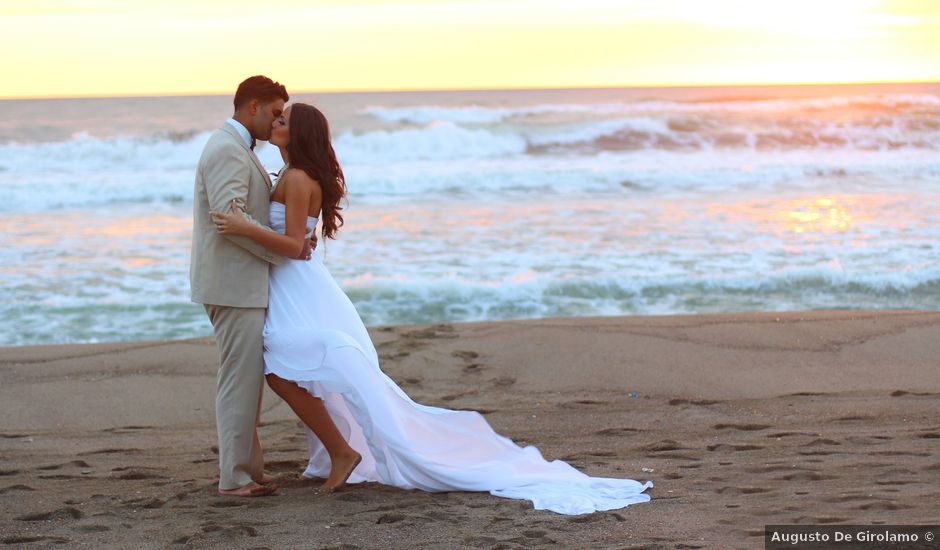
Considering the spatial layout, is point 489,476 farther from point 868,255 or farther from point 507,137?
point 507,137

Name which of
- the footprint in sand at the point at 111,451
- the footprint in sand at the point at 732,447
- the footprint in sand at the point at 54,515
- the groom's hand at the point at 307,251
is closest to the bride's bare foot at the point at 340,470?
the groom's hand at the point at 307,251

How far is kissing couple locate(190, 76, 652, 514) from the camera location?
4.49 metres

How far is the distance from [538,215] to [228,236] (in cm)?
1220

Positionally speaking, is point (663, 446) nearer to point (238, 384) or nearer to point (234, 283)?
point (238, 384)

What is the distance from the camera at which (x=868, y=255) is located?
12133mm

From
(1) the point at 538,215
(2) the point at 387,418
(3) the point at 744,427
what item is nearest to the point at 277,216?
(2) the point at 387,418

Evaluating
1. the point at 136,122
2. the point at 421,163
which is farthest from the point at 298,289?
the point at 136,122

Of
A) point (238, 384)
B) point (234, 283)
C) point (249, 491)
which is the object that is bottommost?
point (249, 491)

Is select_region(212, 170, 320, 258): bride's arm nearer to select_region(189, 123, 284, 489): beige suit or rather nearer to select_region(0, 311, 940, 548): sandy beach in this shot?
select_region(189, 123, 284, 489): beige suit

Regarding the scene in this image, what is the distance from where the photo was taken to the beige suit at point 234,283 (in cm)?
445

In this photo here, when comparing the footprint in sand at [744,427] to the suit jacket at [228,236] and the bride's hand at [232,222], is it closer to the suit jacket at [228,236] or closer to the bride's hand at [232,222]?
the suit jacket at [228,236]

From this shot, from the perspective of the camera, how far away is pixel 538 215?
16453mm

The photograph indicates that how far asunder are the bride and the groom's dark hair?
0.12 m

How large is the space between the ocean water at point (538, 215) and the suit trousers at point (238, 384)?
4.69 m
